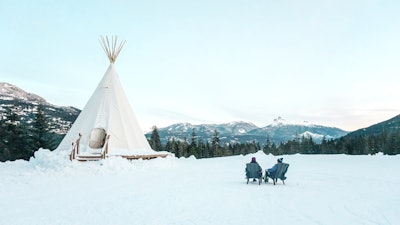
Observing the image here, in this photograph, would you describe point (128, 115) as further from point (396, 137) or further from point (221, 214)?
point (396, 137)

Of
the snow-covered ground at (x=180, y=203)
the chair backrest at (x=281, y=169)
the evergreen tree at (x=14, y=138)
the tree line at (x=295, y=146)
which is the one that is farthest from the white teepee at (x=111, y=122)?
the tree line at (x=295, y=146)

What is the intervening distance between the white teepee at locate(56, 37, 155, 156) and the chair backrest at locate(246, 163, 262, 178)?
823 cm

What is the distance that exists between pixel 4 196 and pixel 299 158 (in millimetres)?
21369

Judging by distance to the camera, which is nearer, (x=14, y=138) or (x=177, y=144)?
(x=14, y=138)

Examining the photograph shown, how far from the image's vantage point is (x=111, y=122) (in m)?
19.1

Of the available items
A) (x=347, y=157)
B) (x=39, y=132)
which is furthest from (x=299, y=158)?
(x=39, y=132)

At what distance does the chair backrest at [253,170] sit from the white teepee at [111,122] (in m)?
8.23

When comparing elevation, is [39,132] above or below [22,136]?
above

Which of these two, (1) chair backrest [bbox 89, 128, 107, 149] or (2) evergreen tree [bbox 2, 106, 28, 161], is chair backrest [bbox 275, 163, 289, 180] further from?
(2) evergreen tree [bbox 2, 106, 28, 161]

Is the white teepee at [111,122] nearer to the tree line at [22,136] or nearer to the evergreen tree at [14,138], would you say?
the tree line at [22,136]

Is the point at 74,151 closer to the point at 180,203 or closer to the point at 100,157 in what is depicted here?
the point at 100,157

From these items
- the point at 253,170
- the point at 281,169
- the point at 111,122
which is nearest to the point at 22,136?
the point at 111,122

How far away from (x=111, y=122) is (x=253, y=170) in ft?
34.9

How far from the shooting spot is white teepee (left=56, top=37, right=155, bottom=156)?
18.3 m
